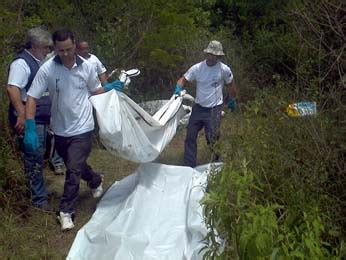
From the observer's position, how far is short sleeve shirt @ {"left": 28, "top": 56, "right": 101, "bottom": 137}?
20.1ft

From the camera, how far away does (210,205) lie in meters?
4.36

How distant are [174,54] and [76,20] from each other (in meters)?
1.54

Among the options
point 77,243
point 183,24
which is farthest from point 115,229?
point 183,24

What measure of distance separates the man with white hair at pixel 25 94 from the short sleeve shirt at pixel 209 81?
72.6 inches

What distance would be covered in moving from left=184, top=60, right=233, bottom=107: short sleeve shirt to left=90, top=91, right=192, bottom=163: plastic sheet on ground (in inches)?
44.4

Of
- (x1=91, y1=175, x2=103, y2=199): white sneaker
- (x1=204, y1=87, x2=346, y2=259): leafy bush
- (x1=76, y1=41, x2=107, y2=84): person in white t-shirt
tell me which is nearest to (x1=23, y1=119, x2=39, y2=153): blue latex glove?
(x1=91, y1=175, x2=103, y2=199): white sneaker

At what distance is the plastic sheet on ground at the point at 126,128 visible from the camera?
6.16 meters

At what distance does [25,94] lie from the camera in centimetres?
648

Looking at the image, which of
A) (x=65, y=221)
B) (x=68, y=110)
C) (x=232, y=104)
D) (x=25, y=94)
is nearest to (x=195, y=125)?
(x=232, y=104)

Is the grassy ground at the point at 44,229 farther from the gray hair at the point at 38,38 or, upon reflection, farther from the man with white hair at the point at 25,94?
the gray hair at the point at 38,38

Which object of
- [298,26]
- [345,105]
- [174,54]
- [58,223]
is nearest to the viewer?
[345,105]

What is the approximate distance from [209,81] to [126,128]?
1726 mm

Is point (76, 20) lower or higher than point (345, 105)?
lower

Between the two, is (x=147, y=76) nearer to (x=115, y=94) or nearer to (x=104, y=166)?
(x=104, y=166)
